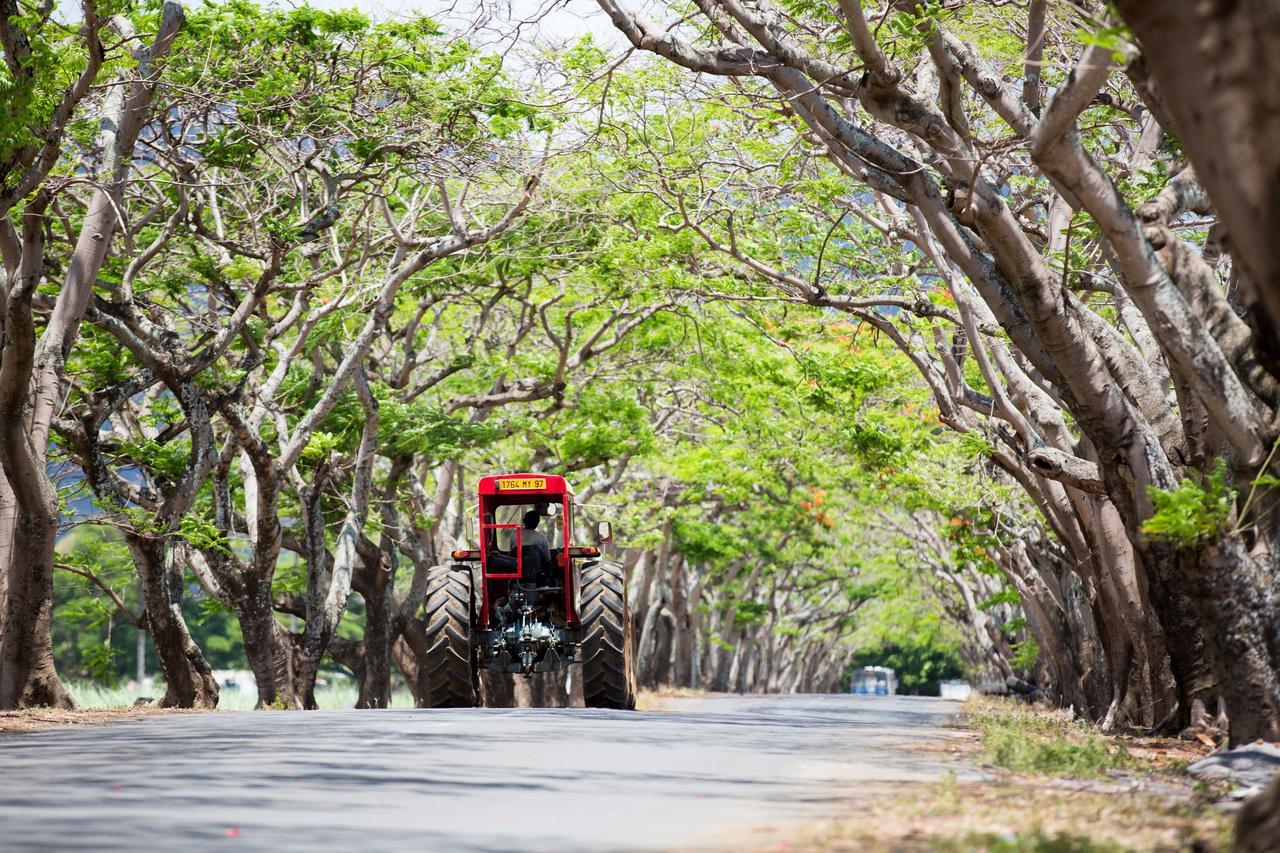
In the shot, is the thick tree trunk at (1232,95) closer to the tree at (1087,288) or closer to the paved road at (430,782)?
the tree at (1087,288)

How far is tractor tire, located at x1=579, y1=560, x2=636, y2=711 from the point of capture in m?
16.7

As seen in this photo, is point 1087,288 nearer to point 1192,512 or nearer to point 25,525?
point 1192,512

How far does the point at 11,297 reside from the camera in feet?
48.5

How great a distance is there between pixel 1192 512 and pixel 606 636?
7898mm

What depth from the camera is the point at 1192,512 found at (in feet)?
33.1

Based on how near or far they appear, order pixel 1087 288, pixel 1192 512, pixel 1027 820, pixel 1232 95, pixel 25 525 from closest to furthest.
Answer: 1. pixel 1232 95
2. pixel 1027 820
3. pixel 1192 512
4. pixel 1087 288
5. pixel 25 525

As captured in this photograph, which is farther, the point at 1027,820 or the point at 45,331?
the point at 45,331

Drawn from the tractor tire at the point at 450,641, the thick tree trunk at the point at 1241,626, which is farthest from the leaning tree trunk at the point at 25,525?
the thick tree trunk at the point at 1241,626

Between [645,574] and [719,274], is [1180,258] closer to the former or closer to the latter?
[719,274]

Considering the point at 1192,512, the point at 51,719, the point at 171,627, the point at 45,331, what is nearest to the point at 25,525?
the point at 45,331

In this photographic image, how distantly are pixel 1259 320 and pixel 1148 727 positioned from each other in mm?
8992

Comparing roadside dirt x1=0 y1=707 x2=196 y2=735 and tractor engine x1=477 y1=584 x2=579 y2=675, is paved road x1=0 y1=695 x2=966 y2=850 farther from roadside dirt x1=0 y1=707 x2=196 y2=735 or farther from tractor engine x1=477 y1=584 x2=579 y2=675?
tractor engine x1=477 y1=584 x2=579 y2=675

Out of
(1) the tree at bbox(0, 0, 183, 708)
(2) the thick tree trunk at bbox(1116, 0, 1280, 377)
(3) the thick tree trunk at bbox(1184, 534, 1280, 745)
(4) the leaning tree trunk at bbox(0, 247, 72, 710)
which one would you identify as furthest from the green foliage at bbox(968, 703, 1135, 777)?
(4) the leaning tree trunk at bbox(0, 247, 72, 710)

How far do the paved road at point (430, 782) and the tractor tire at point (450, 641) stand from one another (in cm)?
365
